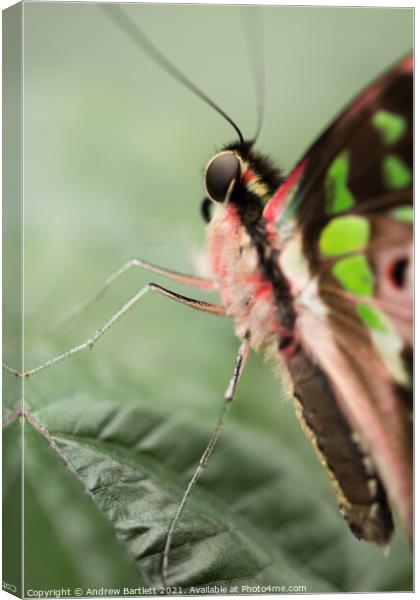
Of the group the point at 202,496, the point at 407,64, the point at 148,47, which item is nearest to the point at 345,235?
the point at 407,64

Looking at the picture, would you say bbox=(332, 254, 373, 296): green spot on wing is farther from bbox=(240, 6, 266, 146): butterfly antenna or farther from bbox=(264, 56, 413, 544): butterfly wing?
bbox=(240, 6, 266, 146): butterfly antenna

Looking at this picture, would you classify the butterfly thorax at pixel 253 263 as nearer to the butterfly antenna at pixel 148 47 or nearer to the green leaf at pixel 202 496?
the butterfly antenna at pixel 148 47

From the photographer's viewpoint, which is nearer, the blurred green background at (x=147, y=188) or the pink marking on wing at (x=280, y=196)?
the pink marking on wing at (x=280, y=196)

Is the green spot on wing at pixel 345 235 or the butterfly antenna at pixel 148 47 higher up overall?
the butterfly antenna at pixel 148 47

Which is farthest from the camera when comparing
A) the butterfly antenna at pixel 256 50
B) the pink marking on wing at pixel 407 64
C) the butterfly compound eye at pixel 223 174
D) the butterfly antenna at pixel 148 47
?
the butterfly antenna at pixel 256 50

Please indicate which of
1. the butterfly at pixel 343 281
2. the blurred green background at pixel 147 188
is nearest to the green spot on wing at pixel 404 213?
the butterfly at pixel 343 281

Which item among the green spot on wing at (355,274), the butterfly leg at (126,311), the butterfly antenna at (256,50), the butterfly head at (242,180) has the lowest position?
the green spot on wing at (355,274)

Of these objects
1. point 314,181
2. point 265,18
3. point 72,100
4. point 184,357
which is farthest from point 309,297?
point 72,100

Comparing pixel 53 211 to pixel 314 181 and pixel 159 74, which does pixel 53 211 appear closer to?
pixel 159 74
